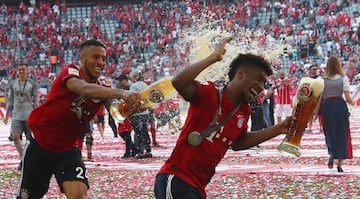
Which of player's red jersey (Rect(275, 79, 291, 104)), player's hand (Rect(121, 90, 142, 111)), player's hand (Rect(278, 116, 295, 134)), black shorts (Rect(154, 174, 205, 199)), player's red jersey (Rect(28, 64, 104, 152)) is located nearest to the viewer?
black shorts (Rect(154, 174, 205, 199))

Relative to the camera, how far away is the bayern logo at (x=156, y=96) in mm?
4816

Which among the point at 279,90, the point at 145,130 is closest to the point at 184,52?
the point at 279,90

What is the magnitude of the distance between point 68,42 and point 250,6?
1124 centimetres

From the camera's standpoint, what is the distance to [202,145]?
430 cm

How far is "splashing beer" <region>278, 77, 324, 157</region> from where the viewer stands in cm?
463

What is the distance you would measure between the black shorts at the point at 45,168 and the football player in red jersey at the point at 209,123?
1.62 metres

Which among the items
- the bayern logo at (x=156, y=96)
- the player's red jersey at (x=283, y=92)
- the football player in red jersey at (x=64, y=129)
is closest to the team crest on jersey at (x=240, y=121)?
the bayern logo at (x=156, y=96)

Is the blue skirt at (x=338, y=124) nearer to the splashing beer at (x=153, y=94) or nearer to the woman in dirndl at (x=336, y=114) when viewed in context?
the woman in dirndl at (x=336, y=114)

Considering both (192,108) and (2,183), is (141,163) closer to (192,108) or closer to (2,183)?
(2,183)

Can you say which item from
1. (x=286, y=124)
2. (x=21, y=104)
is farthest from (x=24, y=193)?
(x=21, y=104)

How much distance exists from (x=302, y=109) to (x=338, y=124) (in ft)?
18.9

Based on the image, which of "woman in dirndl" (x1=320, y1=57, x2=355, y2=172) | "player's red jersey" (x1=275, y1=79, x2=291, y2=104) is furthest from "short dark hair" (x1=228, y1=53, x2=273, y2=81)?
"player's red jersey" (x1=275, y1=79, x2=291, y2=104)

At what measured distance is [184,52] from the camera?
78.8 ft

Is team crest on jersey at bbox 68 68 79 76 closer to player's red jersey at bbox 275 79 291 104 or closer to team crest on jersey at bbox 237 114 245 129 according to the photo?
team crest on jersey at bbox 237 114 245 129
